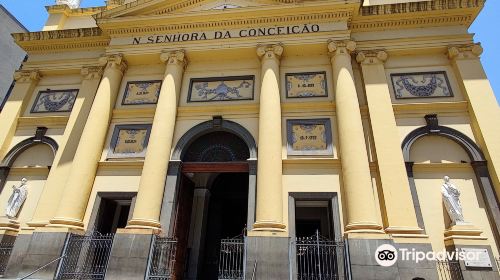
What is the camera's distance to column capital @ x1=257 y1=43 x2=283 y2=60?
11766 mm

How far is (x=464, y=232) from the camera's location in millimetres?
8461

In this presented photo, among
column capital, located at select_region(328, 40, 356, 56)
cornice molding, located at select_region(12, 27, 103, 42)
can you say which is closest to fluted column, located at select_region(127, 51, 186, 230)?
cornice molding, located at select_region(12, 27, 103, 42)

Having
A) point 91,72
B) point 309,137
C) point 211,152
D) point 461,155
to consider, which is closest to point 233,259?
point 211,152

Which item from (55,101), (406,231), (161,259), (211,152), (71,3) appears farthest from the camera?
(71,3)

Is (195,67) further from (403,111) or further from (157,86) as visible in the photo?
(403,111)

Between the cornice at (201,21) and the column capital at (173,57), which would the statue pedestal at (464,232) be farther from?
the column capital at (173,57)

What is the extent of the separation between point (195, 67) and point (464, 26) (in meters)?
10.2

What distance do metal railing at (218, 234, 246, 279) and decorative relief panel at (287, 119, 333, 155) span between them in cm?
340

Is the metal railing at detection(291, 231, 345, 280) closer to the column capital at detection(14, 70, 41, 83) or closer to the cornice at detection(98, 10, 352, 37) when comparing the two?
the cornice at detection(98, 10, 352, 37)

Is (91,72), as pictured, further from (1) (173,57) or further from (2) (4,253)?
(2) (4,253)

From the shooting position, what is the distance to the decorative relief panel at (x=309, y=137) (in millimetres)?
10594

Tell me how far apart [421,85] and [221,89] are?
7.20m

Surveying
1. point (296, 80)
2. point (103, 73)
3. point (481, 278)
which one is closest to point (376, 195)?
point (481, 278)

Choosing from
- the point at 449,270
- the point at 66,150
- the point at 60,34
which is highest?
the point at 60,34
